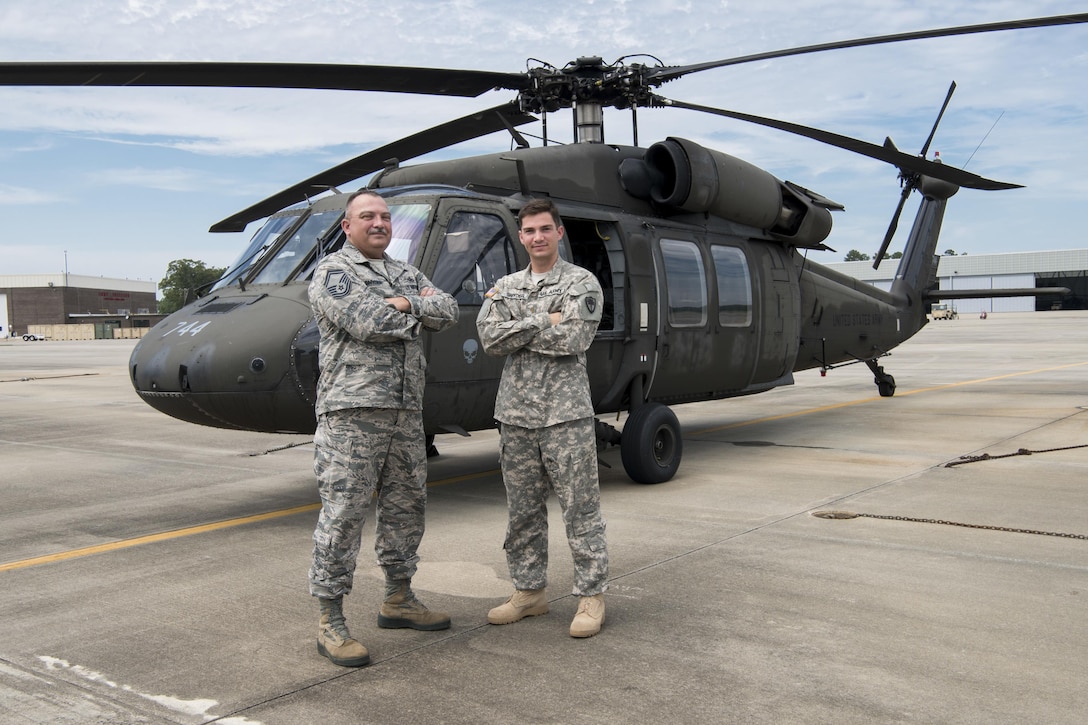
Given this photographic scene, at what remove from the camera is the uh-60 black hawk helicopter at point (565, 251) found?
5.98 meters

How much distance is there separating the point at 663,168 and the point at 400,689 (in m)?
6.17

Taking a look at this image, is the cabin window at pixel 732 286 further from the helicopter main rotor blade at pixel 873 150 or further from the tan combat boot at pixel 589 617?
the tan combat boot at pixel 589 617

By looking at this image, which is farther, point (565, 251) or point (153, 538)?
point (565, 251)

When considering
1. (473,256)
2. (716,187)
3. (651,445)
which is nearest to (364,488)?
(473,256)

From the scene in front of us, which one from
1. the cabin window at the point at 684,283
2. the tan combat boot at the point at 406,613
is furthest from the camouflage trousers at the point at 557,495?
the cabin window at the point at 684,283

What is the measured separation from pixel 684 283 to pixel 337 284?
16.9 feet

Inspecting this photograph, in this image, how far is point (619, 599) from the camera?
457 cm

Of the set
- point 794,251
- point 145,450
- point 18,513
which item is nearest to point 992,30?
point 794,251

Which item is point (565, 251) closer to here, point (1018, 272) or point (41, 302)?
point (1018, 272)

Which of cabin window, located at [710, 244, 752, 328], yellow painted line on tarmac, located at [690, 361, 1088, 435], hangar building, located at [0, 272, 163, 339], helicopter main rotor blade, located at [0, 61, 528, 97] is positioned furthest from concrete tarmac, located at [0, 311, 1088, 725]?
hangar building, located at [0, 272, 163, 339]

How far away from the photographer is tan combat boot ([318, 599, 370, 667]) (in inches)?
146

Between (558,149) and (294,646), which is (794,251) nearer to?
(558,149)

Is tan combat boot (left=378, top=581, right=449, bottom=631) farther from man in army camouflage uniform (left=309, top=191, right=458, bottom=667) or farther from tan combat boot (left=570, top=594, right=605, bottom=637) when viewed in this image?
tan combat boot (left=570, top=594, right=605, bottom=637)

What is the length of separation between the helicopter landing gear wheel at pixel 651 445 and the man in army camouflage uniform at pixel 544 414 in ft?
10.6
